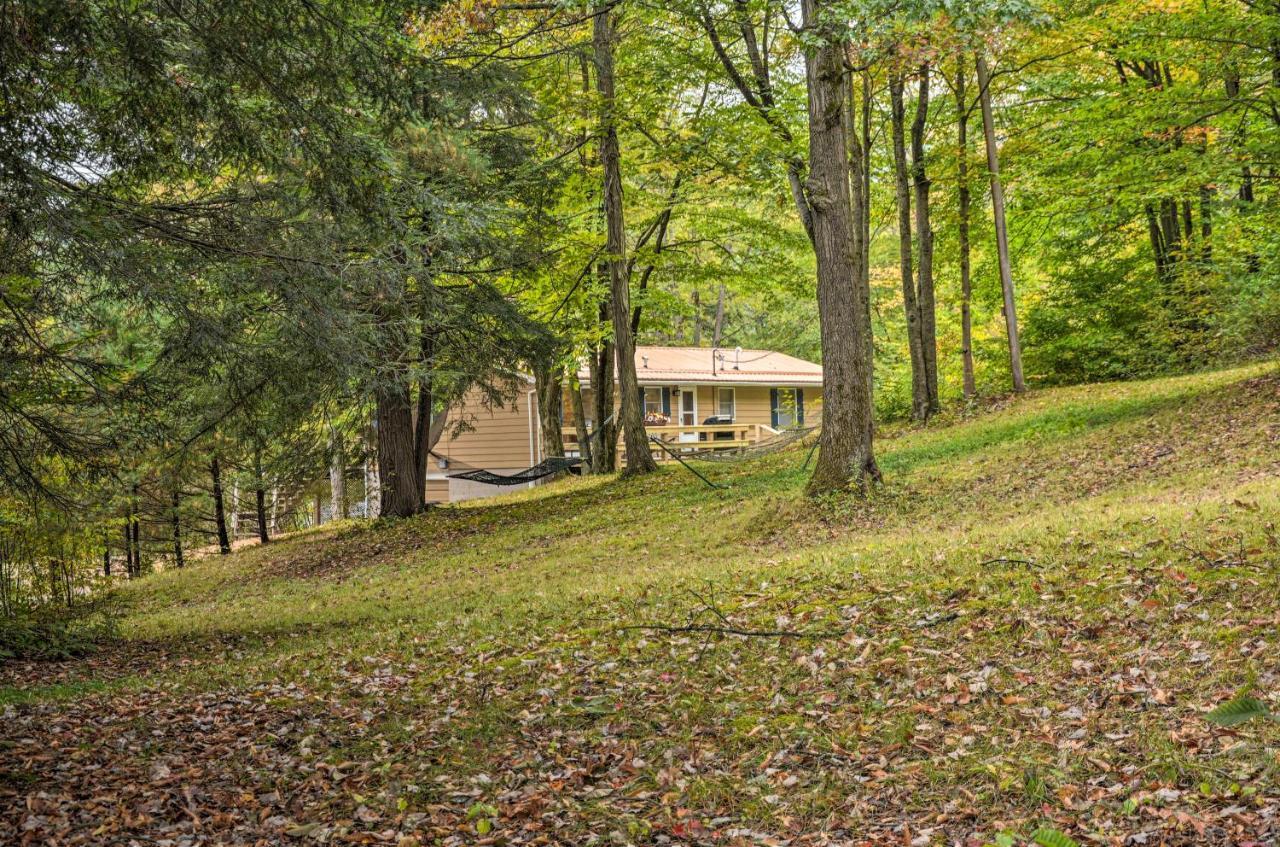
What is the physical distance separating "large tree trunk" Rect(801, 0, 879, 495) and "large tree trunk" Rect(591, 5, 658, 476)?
16.6ft

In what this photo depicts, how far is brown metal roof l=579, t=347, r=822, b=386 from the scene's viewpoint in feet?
93.5

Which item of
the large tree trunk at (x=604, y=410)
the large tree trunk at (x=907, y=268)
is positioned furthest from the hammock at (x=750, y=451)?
the large tree trunk at (x=604, y=410)

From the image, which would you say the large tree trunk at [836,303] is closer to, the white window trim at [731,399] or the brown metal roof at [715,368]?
the brown metal roof at [715,368]

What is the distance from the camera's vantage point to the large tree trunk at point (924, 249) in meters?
17.5

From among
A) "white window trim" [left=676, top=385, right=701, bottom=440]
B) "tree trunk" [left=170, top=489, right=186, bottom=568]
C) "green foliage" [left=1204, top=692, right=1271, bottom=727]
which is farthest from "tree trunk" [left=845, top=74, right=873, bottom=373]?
"green foliage" [left=1204, top=692, right=1271, bottom=727]

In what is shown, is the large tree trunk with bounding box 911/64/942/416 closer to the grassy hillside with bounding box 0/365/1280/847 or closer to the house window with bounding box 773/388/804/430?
the grassy hillside with bounding box 0/365/1280/847

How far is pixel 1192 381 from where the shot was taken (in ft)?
48.9

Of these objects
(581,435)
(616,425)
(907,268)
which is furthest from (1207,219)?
(581,435)

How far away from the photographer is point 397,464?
18.2 meters

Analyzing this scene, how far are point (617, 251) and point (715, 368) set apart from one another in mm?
13777

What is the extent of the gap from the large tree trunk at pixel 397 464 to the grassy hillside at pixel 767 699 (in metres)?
7.99

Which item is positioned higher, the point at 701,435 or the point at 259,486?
the point at 701,435

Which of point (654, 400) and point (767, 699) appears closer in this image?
point (767, 699)

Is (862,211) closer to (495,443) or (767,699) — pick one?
(767,699)
